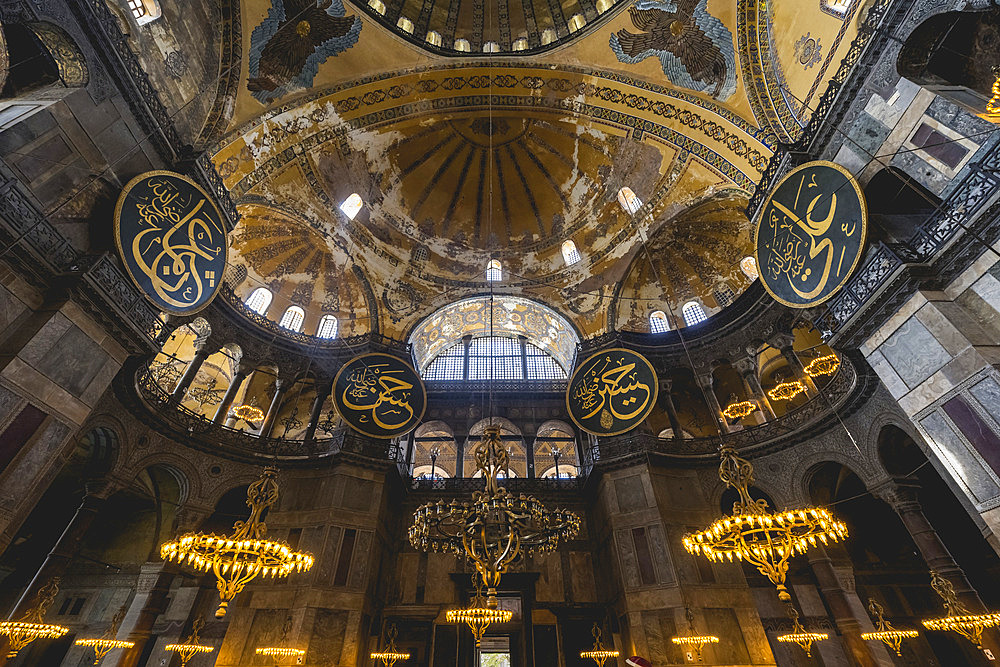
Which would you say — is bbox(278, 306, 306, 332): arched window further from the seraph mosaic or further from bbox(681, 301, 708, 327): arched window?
bbox(681, 301, 708, 327): arched window

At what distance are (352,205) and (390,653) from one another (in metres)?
12.3

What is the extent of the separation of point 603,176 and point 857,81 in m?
7.49

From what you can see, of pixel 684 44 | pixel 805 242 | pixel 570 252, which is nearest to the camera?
pixel 805 242

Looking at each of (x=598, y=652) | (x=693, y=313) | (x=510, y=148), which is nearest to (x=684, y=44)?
(x=510, y=148)

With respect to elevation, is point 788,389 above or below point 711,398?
below

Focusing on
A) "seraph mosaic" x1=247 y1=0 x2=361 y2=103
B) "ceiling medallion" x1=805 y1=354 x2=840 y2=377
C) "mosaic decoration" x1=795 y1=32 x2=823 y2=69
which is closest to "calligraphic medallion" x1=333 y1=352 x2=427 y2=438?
"seraph mosaic" x1=247 y1=0 x2=361 y2=103

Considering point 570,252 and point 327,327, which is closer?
point 327,327

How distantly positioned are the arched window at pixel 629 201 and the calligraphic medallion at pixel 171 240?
11.1m

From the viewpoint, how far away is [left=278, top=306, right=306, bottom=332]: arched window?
12.8m

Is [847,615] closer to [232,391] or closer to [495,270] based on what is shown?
[495,270]

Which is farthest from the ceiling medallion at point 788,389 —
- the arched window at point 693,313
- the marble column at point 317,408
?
the marble column at point 317,408

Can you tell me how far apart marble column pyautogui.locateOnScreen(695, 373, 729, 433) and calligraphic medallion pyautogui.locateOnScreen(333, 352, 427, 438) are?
25.8ft

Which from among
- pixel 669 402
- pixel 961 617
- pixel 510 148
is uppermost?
pixel 510 148

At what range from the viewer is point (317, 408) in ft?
39.5
